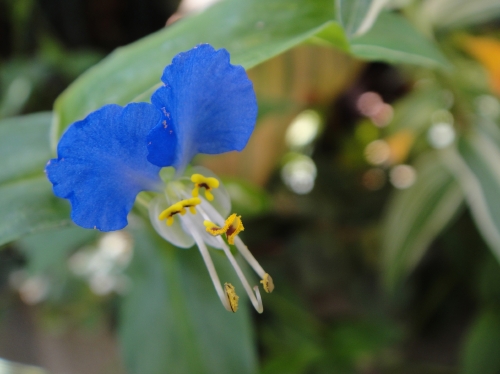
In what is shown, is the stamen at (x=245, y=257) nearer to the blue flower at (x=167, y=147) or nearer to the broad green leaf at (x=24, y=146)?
the blue flower at (x=167, y=147)

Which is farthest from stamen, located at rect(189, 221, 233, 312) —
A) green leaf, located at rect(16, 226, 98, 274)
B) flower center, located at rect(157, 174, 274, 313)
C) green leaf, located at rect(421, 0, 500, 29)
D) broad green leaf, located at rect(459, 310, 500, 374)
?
green leaf, located at rect(421, 0, 500, 29)

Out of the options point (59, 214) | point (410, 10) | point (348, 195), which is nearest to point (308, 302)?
point (348, 195)

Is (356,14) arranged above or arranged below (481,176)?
above

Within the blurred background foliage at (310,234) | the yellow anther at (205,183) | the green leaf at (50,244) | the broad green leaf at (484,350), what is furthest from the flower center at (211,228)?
the broad green leaf at (484,350)

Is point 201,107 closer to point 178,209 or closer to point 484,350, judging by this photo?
point 178,209

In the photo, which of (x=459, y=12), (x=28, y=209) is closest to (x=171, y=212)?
(x=28, y=209)

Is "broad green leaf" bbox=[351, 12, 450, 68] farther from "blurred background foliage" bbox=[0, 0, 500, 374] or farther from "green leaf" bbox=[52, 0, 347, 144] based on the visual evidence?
"blurred background foliage" bbox=[0, 0, 500, 374]
